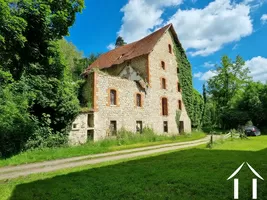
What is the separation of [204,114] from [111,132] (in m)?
21.0

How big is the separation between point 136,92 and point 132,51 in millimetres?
8175

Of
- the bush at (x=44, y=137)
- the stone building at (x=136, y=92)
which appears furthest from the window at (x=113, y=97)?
the bush at (x=44, y=137)

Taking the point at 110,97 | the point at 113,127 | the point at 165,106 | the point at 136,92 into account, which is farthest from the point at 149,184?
the point at 165,106

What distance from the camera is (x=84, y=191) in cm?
643

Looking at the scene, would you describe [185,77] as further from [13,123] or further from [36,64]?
[13,123]

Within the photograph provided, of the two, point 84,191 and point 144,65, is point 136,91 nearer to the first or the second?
point 144,65

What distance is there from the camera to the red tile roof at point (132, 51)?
2838cm

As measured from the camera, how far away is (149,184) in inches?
266

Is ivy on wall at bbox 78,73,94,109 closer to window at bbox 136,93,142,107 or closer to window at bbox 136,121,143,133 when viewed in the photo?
window at bbox 136,93,142,107

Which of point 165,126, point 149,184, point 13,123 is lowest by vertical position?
point 149,184

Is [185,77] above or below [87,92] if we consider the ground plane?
above

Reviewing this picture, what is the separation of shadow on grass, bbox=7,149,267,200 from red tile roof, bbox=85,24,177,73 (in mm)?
20135

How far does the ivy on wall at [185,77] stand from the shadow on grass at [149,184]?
2309 centimetres

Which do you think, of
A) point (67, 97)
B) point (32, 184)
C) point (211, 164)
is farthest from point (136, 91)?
point (32, 184)
